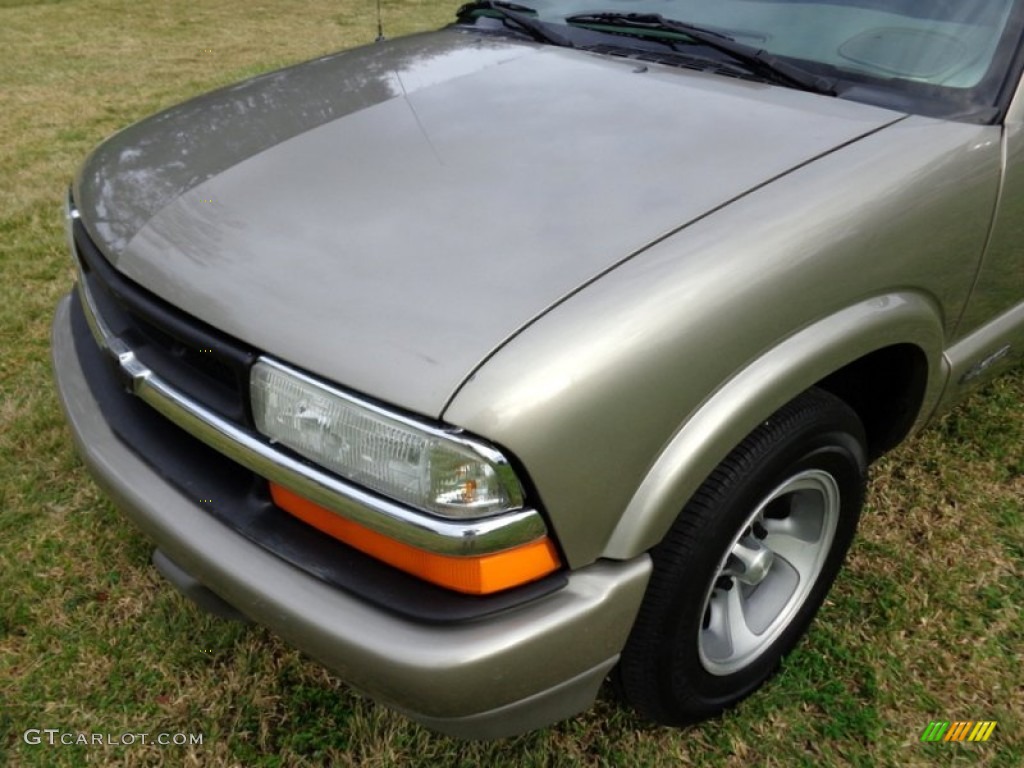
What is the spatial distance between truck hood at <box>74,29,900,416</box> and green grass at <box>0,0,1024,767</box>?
99cm

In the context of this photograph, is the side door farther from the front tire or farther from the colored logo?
the colored logo

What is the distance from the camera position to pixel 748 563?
189cm

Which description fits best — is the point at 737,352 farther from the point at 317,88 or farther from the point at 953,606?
the point at 317,88

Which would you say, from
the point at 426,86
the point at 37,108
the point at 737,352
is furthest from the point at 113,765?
the point at 37,108

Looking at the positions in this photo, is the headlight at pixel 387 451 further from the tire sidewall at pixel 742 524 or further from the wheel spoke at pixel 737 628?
the wheel spoke at pixel 737 628

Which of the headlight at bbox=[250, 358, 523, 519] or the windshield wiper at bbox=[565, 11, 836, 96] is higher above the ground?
the windshield wiper at bbox=[565, 11, 836, 96]

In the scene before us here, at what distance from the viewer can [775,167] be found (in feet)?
5.47

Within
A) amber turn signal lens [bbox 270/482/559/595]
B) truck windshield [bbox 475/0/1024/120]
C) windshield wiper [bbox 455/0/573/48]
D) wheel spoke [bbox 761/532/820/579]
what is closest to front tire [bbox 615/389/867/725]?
wheel spoke [bbox 761/532/820/579]

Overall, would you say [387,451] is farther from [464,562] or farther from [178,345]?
[178,345]

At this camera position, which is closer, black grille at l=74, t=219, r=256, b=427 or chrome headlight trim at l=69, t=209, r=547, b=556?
chrome headlight trim at l=69, t=209, r=547, b=556

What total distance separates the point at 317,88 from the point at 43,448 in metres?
1.56

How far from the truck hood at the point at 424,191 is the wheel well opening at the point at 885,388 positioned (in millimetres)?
530

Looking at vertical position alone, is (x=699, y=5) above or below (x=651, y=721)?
above

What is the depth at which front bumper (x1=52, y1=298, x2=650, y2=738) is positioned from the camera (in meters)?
1.36
